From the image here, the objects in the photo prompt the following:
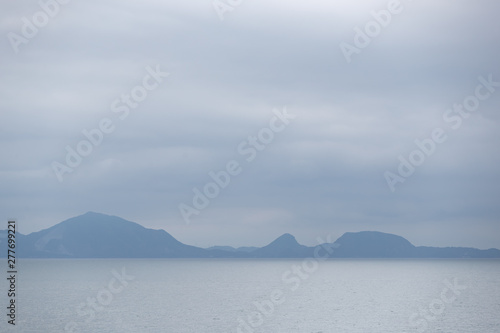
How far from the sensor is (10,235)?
48219 millimetres

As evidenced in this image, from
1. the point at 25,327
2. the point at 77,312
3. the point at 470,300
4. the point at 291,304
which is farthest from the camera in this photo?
the point at 470,300

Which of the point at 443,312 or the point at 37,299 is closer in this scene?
the point at 443,312

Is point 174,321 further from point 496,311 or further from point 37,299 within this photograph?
point 496,311

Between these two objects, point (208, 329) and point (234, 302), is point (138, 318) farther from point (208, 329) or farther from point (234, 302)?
point (234, 302)

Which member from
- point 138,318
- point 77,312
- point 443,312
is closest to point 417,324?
point 443,312

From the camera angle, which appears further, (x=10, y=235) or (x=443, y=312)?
(x=443, y=312)

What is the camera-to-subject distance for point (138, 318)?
77.1 meters

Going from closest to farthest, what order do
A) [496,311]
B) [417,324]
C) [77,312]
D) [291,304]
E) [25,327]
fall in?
[25,327]
[417,324]
[77,312]
[496,311]
[291,304]

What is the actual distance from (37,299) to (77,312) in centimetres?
2569

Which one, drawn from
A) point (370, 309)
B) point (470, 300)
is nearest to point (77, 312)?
point (370, 309)

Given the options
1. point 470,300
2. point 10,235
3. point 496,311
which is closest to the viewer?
point 10,235

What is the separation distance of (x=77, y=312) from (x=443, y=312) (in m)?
50.9

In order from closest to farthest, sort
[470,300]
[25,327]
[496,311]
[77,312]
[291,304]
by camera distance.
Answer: [25,327]
[77,312]
[496,311]
[291,304]
[470,300]

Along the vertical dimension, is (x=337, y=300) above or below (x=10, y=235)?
below
